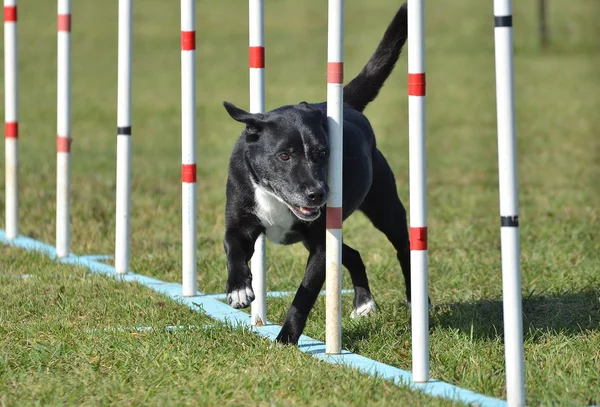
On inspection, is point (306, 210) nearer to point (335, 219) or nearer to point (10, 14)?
point (335, 219)

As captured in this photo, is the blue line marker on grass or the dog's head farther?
the dog's head

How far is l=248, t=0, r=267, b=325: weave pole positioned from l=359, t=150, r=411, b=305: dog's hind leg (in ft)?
2.14

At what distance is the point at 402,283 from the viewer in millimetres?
6430

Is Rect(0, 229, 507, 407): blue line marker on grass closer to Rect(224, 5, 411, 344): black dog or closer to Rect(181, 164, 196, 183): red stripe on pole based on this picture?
Rect(224, 5, 411, 344): black dog

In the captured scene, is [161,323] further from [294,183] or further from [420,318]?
[420,318]

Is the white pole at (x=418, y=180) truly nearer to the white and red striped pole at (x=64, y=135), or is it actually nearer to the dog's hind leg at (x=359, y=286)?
the dog's hind leg at (x=359, y=286)

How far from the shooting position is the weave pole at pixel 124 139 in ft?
21.7

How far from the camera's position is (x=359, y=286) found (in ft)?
18.6

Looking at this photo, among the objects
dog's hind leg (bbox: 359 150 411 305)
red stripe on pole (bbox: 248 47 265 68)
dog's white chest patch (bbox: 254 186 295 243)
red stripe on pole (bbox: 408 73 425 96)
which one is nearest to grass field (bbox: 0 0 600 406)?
dog's hind leg (bbox: 359 150 411 305)

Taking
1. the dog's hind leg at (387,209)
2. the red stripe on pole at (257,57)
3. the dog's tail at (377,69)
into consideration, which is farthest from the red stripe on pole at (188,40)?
the dog's hind leg at (387,209)

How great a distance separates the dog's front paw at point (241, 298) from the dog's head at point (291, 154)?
0.43 metres

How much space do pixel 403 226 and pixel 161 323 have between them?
1502 millimetres

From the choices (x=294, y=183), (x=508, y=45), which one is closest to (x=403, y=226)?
(x=294, y=183)

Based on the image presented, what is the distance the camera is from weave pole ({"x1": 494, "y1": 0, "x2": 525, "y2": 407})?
3.71 m
